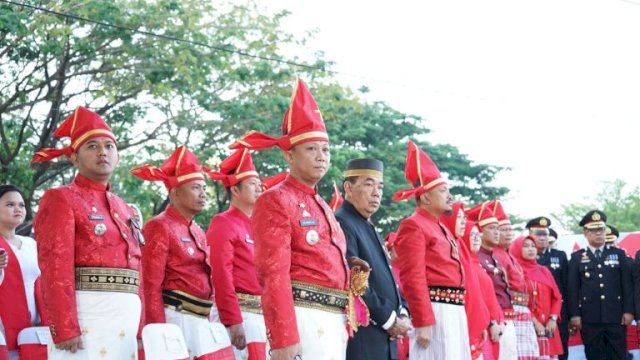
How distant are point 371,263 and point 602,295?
24.9 ft

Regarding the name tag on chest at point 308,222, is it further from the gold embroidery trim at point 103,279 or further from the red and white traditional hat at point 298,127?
the gold embroidery trim at point 103,279

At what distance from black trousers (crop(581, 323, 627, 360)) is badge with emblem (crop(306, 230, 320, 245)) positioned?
28.1 ft

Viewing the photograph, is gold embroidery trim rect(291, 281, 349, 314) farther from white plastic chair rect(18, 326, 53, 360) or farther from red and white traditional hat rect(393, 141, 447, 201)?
red and white traditional hat rect(393, 141, 447, 201)

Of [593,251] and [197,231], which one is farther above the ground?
[593,251]

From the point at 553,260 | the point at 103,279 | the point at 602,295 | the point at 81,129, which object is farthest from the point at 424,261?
the point at 553,260

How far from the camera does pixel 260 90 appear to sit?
1755cm

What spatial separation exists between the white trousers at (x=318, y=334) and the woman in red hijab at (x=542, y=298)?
279 inches

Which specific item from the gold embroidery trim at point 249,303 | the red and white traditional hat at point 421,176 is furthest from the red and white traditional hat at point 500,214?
the gold embroidery trim at point 249,303

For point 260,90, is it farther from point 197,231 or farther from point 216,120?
point 197,231

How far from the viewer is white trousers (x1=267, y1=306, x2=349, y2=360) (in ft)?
16.4

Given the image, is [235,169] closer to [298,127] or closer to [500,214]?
[298,127]

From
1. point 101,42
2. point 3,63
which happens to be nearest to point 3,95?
point 3,63

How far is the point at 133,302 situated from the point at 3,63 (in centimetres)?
988

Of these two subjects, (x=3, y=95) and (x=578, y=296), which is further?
(x=3, y=95)
